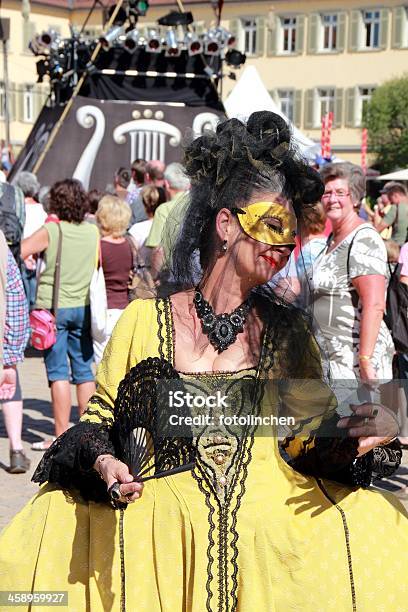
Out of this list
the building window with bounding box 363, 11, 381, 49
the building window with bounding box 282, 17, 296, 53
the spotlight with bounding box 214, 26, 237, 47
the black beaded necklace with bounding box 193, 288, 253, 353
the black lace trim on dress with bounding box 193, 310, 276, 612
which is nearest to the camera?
the black lace trim on dress with bounding box 193, 310, 276, 612

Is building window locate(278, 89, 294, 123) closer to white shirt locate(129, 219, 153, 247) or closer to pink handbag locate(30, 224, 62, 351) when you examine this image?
white shirt locate(129, 219, 153, 247)

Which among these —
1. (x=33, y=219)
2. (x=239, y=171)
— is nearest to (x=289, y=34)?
(x=33, y=219)

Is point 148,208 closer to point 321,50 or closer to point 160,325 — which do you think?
point 160,325

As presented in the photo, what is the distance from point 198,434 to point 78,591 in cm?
49

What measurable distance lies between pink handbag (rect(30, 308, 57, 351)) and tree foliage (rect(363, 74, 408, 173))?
39022mm

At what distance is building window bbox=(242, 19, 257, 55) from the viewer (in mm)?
53500

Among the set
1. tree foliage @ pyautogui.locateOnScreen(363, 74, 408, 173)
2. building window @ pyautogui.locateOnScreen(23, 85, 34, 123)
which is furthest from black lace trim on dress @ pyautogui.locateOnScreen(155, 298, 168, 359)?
building window @ pyautogui.locateOnScreen(23, 85, 34, 123)

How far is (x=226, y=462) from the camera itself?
9.68 feet

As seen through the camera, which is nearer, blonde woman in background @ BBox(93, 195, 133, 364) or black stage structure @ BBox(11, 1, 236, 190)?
blonde woman in background @ BBox(93, 195, 133, 364)

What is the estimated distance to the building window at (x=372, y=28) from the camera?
50906mm

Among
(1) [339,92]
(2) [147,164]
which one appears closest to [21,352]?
(2) [147,164]

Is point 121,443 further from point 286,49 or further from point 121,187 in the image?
point 286,49

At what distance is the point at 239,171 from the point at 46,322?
4.74 m

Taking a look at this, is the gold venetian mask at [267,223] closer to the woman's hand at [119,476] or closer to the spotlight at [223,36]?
the woman's hand at [119,476]
